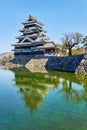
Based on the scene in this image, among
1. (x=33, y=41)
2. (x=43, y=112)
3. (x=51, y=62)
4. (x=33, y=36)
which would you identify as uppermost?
(x=33, y=36)

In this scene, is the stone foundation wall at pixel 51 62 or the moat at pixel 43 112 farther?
the stone foundation wall at pixel 51 62

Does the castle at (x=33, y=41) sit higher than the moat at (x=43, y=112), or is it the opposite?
the castle at (x=33, y=41)

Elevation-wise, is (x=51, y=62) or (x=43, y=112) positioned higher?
(x=43, y=112)

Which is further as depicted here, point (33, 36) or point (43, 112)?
point (33, 36)

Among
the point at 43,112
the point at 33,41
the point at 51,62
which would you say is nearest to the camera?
the point at 43,112

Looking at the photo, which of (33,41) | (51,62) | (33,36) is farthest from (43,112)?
(33,36)

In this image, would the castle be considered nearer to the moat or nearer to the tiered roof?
the tiered roof

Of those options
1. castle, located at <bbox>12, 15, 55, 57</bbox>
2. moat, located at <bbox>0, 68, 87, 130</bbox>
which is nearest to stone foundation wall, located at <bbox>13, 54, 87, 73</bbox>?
castle, located at <bbox>12, 15, 55, 57</bbox>

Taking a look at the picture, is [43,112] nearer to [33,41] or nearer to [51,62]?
[51,62]

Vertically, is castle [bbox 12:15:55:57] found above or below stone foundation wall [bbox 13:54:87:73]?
above

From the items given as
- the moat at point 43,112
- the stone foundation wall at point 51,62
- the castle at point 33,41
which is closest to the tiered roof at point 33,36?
the castle at point 33,41

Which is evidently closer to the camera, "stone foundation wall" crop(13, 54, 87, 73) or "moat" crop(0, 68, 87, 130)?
"moat" crop(0, 68, 87, 130)

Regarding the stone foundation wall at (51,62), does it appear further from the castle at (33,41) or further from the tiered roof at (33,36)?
the tiered roof at (33,36)

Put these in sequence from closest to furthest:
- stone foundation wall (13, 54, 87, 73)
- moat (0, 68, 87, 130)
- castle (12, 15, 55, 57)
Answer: moat (0, 68, 87, 130) → stone foundation wall (13, 54, 87, 73) → castle (12, 15, 55, 57)
